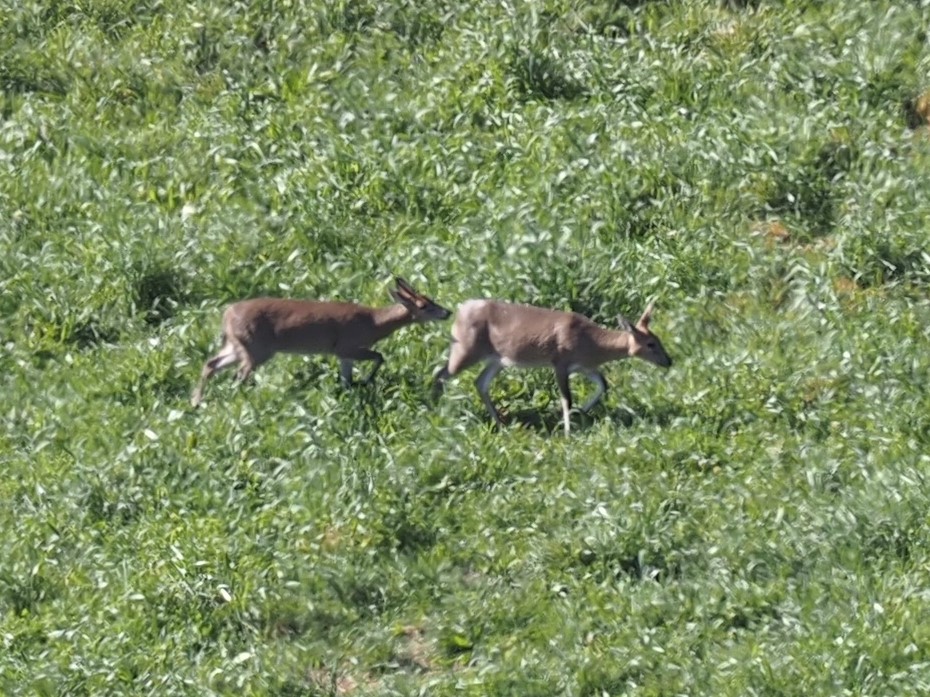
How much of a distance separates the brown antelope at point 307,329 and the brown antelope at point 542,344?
1.39 ft

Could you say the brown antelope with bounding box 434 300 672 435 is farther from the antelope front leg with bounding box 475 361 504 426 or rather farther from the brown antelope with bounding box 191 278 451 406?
the brown antelope with bounding box 191 278 451 406

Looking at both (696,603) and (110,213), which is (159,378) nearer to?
(110,213)

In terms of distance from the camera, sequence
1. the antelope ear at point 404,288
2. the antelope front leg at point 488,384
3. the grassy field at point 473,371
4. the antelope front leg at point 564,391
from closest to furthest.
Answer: the grassy field at point 473,371 → the antelope front leg at point 564,391 → the antelope front leg at point 488,384 → the antelope ear at point 404,288

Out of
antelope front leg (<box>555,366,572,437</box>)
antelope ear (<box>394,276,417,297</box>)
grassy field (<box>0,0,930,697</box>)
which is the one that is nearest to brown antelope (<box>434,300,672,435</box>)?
antelope front leg (<box>555,366,572,437</box>)

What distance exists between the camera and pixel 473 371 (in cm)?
1346

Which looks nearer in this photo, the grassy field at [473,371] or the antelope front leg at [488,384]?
the grassy field at [473,371]

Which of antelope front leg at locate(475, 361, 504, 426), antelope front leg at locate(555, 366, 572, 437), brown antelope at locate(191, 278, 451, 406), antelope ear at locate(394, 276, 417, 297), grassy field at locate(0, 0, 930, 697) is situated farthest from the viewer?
antelope ear at locate(394, 276, 417, 297)

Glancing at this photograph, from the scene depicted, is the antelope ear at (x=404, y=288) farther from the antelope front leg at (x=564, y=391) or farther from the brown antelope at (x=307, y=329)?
the antelope front leg at (x=564, y=391)

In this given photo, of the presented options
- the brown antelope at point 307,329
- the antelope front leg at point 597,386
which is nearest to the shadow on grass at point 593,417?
the antelope front leg at point 597,386

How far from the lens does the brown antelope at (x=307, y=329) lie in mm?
13406

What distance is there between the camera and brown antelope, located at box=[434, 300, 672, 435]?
13.2 meters

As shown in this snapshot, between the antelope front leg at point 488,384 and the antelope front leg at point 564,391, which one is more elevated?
the antelope front leg at point 564,391

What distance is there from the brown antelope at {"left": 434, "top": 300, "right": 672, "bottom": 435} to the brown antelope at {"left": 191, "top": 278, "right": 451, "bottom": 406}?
0.42m

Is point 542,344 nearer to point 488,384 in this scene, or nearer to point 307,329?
point 488,384
